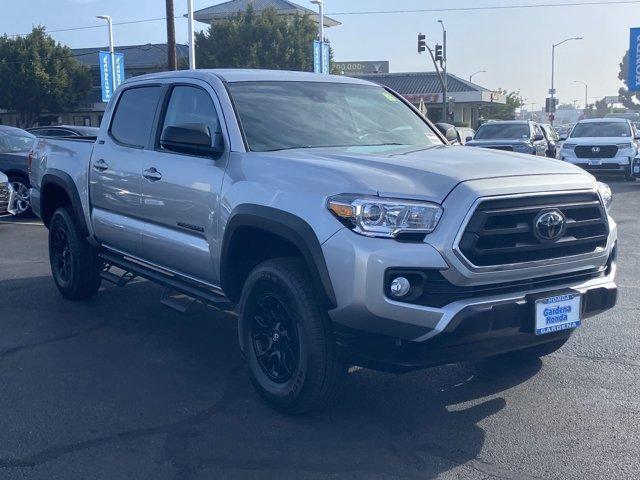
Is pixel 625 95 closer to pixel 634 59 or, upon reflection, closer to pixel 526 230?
pixel 634 59

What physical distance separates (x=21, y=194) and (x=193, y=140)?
9.63 metres

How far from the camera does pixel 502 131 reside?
2223 centimetres

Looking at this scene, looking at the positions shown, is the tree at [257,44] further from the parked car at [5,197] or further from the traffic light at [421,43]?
the parked car at [5,197]

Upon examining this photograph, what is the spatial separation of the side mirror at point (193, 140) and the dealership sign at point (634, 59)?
1638 inches

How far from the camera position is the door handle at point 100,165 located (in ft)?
21.4

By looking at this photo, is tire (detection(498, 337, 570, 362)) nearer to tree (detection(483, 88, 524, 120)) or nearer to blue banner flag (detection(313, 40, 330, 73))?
blue banner flag (detection(313, 40, 330, 73))

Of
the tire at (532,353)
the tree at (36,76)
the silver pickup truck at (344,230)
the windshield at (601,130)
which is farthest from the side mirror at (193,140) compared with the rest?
the tree at (36,76)

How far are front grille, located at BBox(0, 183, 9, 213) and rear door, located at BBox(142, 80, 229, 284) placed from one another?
6.83 metres

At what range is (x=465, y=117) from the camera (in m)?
64.2

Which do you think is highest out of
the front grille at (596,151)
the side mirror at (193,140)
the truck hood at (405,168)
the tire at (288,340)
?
the side mirror at (193,140)

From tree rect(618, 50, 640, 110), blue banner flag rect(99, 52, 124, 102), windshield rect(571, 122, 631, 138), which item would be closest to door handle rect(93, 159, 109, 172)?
windshield rect(571, 122, 631, 138)

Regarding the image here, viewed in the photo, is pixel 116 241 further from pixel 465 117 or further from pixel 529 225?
pixel 465 117

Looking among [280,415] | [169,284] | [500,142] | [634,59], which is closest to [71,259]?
[169,284]

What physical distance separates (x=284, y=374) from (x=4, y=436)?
5.10 ft
